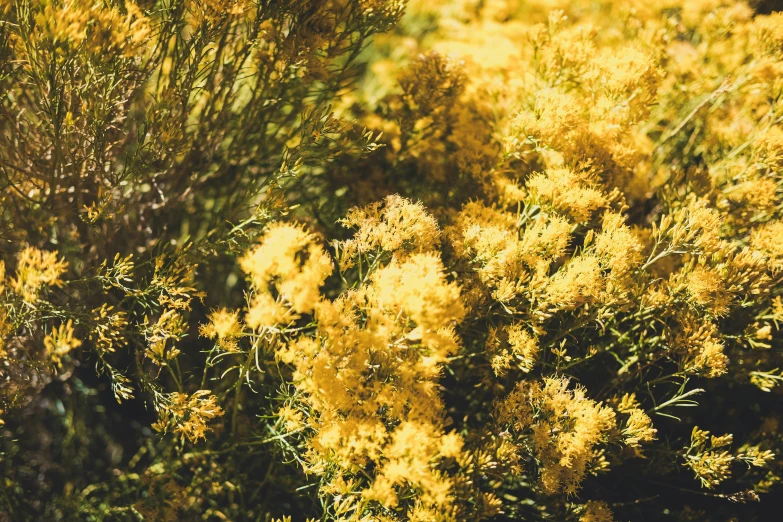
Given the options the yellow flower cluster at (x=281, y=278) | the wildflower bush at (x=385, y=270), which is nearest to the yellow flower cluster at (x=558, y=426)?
the wildflower bush at (x=385, y=270)

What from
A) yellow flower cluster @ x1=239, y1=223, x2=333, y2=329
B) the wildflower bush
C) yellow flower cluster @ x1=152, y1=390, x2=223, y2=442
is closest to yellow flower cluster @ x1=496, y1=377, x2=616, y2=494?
the wildflower bush

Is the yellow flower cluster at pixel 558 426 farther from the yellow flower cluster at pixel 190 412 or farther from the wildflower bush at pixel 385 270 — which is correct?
the yellow flower cluster at pixel 190 412

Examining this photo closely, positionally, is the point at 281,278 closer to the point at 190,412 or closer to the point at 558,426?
the point at 190,412

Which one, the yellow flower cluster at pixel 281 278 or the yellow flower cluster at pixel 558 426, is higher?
the yellow flower cluster at pixel 281 278

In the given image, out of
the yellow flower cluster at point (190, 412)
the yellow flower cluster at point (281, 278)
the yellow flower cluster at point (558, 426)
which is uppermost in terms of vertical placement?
the yellow flower cluster at point (281, 278)

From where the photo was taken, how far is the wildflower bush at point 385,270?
70.9 inches

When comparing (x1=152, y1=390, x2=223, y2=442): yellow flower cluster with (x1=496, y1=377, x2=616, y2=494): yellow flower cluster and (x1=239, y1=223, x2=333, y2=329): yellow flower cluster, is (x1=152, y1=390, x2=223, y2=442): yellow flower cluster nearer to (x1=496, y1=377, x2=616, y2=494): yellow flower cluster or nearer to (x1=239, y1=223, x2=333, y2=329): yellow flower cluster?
(x1=239, y1=223, x2=333, y2=329): yellow flower cluster

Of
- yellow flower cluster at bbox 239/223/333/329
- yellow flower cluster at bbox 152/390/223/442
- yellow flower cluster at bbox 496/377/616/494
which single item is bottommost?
yellow flower cluster at bbox 496/377/616/494

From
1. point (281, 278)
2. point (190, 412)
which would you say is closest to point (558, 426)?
point (281, 278)

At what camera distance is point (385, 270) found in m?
1.85

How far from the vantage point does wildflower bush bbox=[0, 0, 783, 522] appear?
180cm

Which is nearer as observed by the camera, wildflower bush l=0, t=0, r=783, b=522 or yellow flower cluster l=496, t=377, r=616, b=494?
wildflower bush l=0, t=0, r=783, b=522

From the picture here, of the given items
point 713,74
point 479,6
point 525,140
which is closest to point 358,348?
point 525,140

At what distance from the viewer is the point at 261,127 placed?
2768 mm
